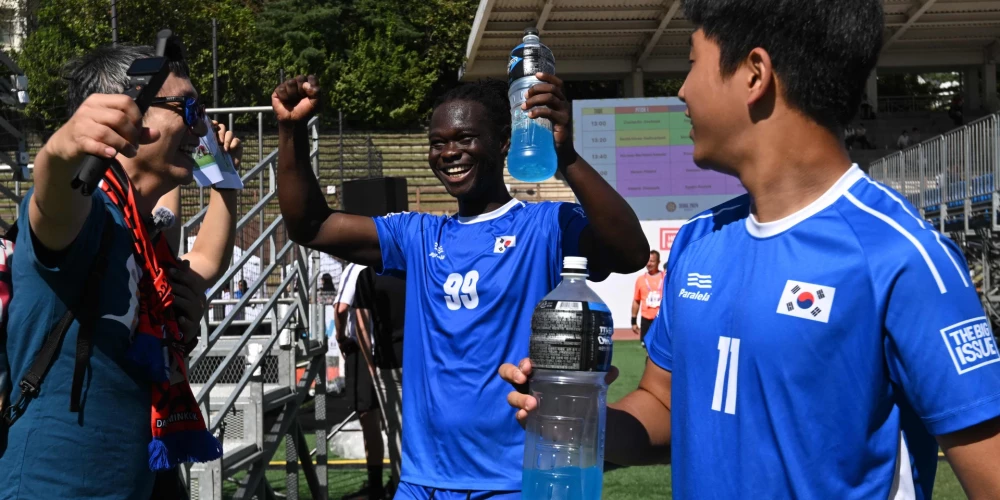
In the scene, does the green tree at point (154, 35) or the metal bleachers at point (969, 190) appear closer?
the metal bleachers at point (969, 190)

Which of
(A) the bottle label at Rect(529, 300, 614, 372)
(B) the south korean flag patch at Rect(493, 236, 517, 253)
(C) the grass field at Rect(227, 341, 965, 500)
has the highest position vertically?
(B) the south korean flag patch at Rect(493, 236, 517, 253)

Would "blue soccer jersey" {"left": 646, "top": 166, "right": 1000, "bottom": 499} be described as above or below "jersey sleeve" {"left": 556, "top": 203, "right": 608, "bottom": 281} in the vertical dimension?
below

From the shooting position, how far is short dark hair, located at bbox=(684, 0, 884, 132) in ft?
5.66

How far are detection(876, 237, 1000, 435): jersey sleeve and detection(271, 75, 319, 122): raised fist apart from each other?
2.10 m

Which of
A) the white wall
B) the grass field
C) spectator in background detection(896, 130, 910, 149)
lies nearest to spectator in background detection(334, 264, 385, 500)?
the grass field

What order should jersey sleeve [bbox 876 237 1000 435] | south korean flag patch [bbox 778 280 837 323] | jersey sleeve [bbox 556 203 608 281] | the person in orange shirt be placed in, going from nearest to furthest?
jersey sleeve [bbox 876 237 1000 435] < south korean flag patch [bbox 778 280 837 323] < jersey sleeve [bbox 556 203 608 281] < the person in orange shirt

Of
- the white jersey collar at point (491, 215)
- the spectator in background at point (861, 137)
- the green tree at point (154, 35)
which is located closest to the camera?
the white jersey collar at point (491, 215)

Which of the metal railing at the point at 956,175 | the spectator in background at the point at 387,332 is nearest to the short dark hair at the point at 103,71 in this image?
the spectator in background at the point at 387,332

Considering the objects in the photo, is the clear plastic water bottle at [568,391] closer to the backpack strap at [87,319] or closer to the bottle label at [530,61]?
the bottle label at [530,61]

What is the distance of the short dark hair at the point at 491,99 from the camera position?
3.63 m

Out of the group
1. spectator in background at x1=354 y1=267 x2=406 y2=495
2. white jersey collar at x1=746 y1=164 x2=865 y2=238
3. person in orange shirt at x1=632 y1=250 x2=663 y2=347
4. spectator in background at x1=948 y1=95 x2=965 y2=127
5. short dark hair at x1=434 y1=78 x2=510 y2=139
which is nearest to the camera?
white jersey collar at x1=746 y1=164 x2=865 y2=238

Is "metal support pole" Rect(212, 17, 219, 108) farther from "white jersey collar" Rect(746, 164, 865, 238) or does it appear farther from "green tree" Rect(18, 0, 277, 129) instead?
"green tree" Rect(18, 0, 277, 129)

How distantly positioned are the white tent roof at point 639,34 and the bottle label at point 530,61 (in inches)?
958

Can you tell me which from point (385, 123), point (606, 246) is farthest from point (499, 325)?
point (385, 123)
